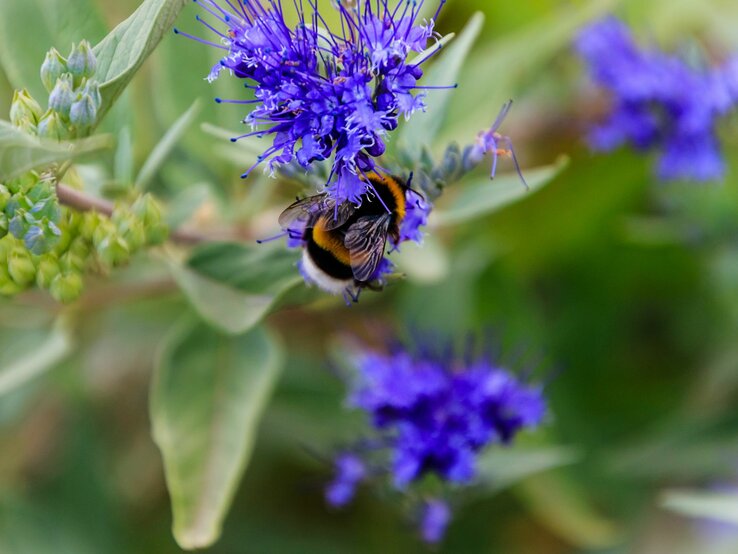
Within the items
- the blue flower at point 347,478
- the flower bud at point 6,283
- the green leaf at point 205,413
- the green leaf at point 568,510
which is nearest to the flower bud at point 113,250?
the flower bud at point 6,283

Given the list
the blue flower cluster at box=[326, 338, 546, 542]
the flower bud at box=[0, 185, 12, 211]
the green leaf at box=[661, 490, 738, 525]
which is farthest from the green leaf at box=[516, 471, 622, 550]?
the flower bud at box=[0, 185, 12, 211]

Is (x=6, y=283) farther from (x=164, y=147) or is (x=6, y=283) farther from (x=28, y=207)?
(x=164, y=147)

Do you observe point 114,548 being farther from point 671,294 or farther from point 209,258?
point 671,294

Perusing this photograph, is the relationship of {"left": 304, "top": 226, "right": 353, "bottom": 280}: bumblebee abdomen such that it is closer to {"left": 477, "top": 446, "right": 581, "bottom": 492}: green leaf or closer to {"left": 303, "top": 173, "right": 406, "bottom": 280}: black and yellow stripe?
{"left": 303, "top": 173, "right": 406, "bottom": 280}: black and yellow stripe

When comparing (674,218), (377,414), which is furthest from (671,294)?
(377,414)

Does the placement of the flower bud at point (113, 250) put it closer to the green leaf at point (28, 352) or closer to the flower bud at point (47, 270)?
the flower bud at point (47, 270)
